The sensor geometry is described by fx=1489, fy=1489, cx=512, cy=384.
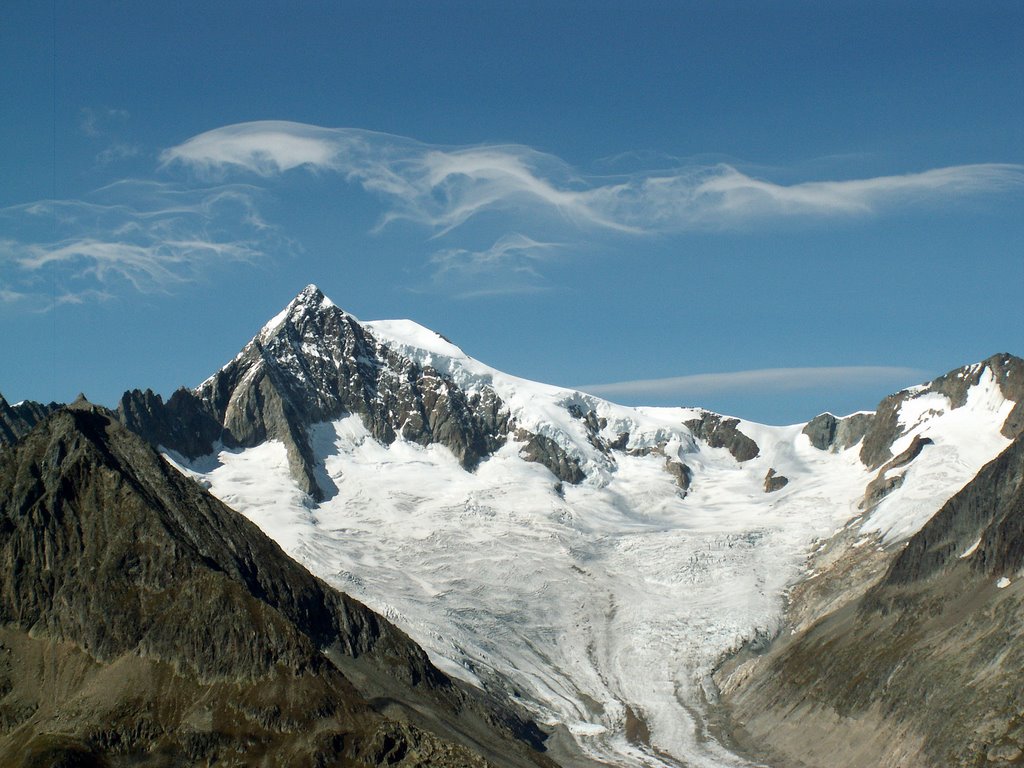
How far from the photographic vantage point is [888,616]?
656ft

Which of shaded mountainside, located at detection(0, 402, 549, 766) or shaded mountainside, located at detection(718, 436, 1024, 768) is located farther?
shaded mountainside, located at detection(718, 436, 1024, 768)

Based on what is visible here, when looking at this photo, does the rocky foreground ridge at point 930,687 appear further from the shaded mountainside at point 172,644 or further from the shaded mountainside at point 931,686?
the shaded mountainside at point 172,644

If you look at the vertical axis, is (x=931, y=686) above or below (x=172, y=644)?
below

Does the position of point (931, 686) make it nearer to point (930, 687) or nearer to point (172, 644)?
point (930, 687)

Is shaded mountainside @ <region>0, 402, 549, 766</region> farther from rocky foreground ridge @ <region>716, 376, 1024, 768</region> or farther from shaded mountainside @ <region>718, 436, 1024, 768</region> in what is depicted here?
shaded mountainside @ <region>718, 436, 1024, 768</region>

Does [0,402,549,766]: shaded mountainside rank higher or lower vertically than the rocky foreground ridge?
higher

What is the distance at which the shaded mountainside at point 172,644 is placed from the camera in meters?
128

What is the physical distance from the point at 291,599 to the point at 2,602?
1310 inches

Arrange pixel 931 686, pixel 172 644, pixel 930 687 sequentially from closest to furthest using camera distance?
1. pixel 172 644
2. pixel 930 687
3. pixel 931 686

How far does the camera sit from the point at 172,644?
5487 inches

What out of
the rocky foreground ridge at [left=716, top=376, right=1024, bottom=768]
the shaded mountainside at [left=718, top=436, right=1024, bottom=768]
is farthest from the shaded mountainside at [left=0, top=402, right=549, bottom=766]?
the shaded mountainside at [left=718, top=436, right=1024, bottom=768]

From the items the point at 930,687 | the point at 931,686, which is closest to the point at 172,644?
the point at 930,687

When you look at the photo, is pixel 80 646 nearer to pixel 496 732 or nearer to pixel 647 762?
pixel 496 732

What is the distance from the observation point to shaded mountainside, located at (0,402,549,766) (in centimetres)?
12800
